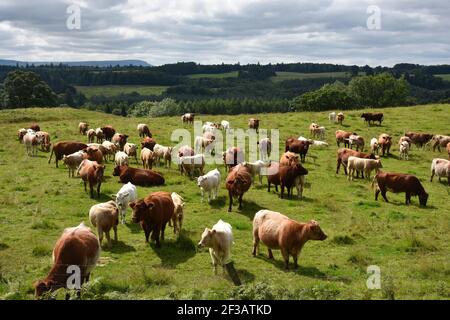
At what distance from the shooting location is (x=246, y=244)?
1596 centimetres

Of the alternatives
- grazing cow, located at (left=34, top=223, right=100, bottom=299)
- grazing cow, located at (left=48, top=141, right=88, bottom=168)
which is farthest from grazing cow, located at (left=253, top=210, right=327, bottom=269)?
grazing cow, located at (left=48, top=141, right=88, bottom=168)

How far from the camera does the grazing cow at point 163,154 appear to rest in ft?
90.0

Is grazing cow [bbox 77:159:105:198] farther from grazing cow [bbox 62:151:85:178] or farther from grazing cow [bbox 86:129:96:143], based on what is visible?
grazing cow [bbox 86:129:96:143]

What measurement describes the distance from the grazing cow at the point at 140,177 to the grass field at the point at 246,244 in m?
0.70

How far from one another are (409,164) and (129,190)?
20.3 metres

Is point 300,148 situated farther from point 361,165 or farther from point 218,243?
point 218,243

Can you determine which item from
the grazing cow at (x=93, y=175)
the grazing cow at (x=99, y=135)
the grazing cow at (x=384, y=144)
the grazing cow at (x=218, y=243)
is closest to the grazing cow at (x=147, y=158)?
the grazing cow at (x=93, y=175)

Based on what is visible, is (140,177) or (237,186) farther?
(140,177)

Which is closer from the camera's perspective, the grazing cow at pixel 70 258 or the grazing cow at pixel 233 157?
the grazing cow at pixel 70 258

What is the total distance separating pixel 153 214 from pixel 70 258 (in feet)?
15.6

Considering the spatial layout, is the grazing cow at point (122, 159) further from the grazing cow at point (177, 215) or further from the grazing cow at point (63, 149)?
the grazing cow at point (177, 215)

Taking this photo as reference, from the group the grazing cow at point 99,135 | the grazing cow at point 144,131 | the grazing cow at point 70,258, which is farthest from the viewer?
the grazing cow at point 144,131

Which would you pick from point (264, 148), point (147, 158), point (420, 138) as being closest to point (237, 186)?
point (147, 158)
